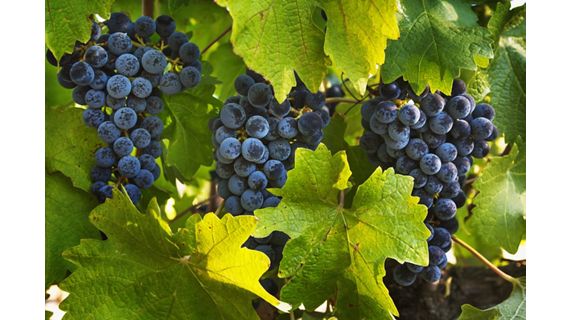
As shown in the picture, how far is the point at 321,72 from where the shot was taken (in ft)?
3.24

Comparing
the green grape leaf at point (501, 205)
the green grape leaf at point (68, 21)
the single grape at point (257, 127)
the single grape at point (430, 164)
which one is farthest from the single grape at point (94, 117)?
the green grape leaf at point (501, 205)

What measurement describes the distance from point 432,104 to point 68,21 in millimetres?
513

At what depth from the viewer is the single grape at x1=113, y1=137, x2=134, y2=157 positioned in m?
1.05

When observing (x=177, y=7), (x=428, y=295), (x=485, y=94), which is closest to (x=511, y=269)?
(x=428, y=295)

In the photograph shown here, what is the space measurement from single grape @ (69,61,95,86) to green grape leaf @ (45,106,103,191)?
0.32 ft

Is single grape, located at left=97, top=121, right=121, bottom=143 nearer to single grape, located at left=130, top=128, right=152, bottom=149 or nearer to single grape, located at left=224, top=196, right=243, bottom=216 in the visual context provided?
single grape, located at left=130, top=128, right=152, bottom=149

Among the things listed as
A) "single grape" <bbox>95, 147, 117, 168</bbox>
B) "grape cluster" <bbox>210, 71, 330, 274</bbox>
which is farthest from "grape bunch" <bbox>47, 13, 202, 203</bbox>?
"grape cluster" <bbox>210, 71, 330, 274</bbox>

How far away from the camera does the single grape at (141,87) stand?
41.5 inches

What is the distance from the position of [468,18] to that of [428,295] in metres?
0.55

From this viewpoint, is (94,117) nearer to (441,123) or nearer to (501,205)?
(441,123)

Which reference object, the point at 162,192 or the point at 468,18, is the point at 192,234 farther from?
the point at 468,18

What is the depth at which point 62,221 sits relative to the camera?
3.52 ft

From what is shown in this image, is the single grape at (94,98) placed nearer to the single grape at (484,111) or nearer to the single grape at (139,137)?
the single grape at (139,137)

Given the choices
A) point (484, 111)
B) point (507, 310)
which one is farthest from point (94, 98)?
point (507, 310)
